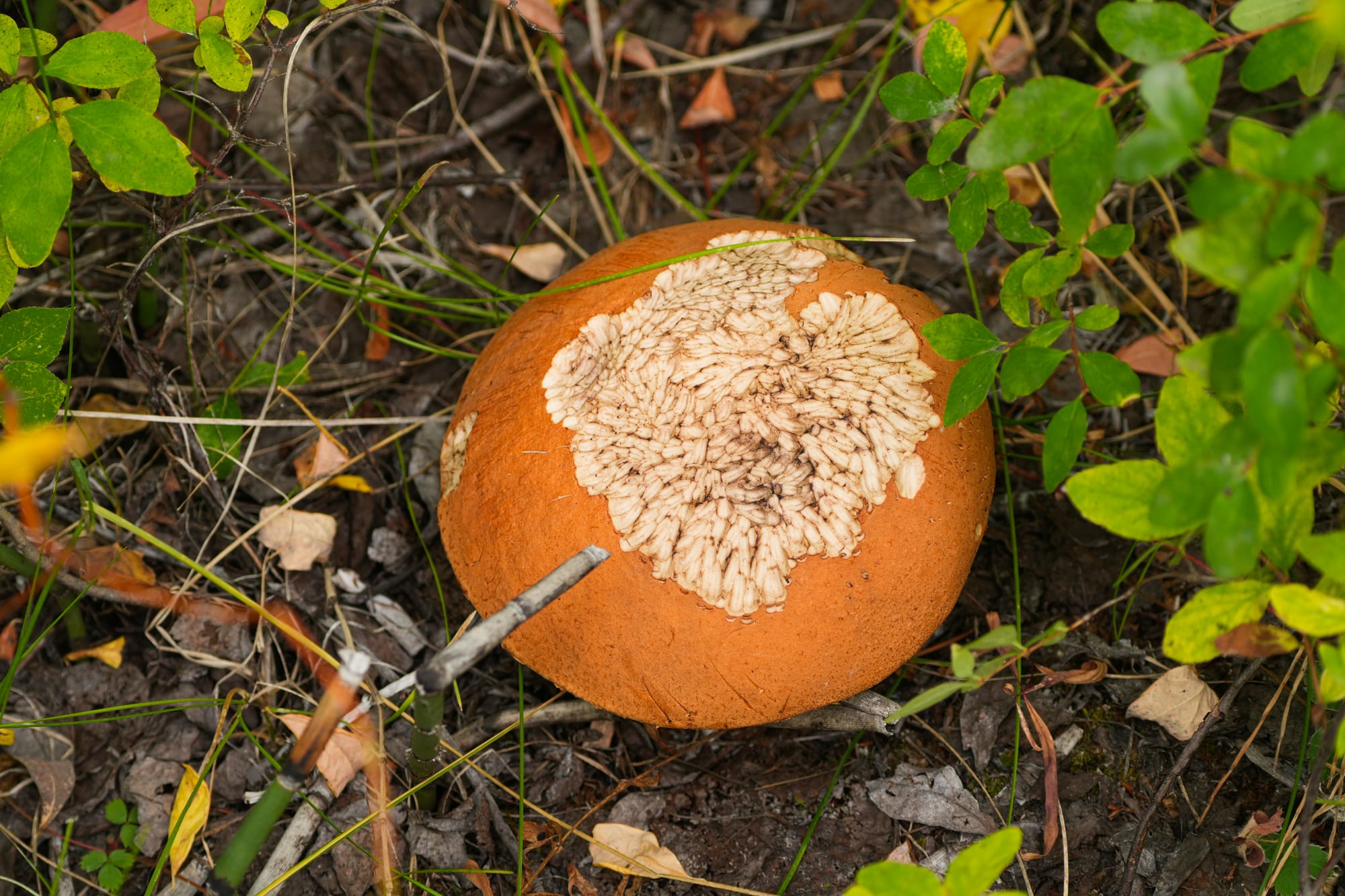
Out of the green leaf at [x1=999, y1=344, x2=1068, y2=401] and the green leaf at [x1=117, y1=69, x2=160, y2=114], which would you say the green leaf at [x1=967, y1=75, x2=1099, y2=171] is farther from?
the green leaf at [x1=117, y1=69, x2=160, y2=114]

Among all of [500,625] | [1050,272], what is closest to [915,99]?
[1050,272]

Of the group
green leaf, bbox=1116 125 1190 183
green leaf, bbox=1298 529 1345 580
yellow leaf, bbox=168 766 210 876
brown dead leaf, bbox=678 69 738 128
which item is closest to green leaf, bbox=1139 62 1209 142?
green leaf, bbox=1116 125 1190 183

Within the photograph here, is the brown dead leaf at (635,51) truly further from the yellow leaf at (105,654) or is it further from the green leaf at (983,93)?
the yellow leaf at (105,654)

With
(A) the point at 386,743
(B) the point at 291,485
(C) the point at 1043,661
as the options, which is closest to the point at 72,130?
(B) the point at 291,485

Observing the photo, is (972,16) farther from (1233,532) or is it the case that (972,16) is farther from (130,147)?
(130,147)

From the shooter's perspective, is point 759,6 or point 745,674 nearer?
point 745,674

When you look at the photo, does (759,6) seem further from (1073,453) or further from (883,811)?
(883,811)
